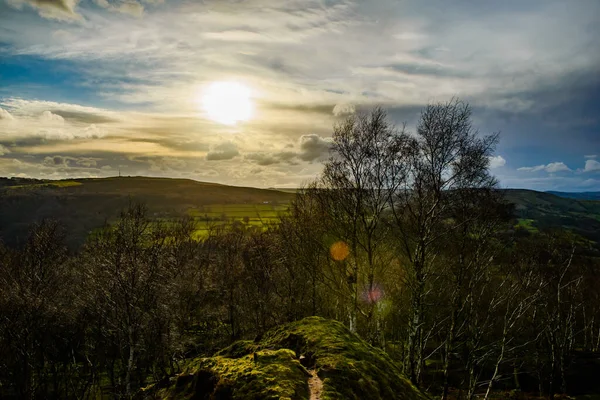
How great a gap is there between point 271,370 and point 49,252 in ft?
123

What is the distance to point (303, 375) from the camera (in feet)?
20.5

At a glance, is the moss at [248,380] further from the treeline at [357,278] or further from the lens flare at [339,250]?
the lens flare at [339,250]

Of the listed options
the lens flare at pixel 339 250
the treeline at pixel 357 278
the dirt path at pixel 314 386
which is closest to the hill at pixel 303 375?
the dirt path at pixel 314 386

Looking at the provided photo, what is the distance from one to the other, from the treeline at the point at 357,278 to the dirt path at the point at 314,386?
1338cm

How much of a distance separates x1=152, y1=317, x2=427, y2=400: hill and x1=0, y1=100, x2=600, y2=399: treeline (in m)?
12.1

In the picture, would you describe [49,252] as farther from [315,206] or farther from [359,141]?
[359,141]

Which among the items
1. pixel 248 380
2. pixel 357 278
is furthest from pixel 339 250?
pixel 248 380

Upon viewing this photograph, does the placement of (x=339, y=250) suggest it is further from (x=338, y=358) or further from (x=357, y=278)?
(x=338, y=358)

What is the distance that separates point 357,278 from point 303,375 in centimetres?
2354

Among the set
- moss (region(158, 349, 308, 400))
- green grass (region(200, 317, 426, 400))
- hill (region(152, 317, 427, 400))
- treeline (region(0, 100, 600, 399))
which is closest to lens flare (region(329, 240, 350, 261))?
treeline (region(0, 100, 600, 399))

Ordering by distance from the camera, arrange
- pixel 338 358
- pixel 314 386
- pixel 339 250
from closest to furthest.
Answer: pixel 314 386
pixel 338 358
pixel 339 250

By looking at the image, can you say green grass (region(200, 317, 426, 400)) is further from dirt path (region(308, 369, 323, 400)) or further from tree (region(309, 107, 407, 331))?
tree (region(309, 107, 407, 331))

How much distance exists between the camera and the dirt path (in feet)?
18.9

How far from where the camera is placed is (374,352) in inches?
319
